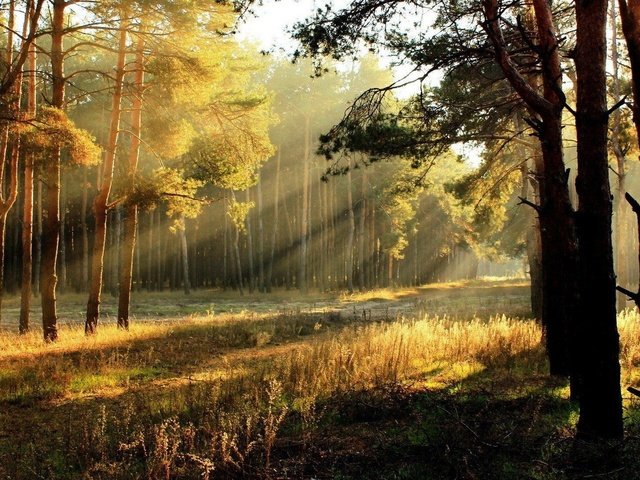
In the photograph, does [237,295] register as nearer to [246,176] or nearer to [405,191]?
[246,176]

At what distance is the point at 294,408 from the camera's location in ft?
20.8

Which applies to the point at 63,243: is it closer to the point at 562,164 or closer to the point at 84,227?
the point at 84,227

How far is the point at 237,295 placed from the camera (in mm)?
34531

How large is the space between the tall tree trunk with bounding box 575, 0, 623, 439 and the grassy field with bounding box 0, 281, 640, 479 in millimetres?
330

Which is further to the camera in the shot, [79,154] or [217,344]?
[217,344]

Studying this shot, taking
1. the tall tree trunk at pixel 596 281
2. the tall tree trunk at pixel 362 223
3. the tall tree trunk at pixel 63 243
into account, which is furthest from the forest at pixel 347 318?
the tall tree trunk at pixel 362 223

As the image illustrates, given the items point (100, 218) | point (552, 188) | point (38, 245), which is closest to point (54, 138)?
point (100, 218)

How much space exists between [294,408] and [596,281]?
375cm

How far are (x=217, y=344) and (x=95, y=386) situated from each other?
5.10 m

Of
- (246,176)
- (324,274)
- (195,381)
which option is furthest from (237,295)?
(195,381)

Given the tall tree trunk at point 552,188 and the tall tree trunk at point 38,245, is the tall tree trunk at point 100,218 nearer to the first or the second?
the tall tree trunk at point 552,188

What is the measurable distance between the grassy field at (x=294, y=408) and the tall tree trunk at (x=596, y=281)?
330mm

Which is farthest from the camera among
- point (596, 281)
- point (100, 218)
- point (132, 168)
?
point (100, 218)

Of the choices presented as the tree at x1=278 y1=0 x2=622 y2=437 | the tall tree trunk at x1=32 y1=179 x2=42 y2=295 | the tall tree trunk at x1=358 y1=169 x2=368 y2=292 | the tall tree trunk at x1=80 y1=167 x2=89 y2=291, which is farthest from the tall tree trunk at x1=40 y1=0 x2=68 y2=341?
the tall tree trunk at x1=358 y1=169 x2=368 y2=292
